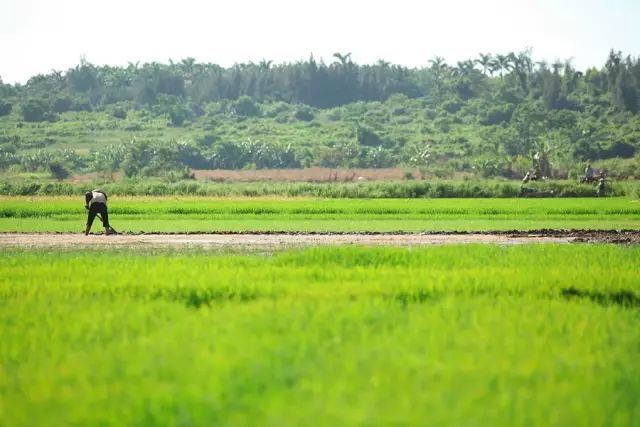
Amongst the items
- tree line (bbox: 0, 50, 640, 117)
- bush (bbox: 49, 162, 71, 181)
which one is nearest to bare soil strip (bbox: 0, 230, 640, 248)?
bush (bbox: 49, 162, 71, 181)

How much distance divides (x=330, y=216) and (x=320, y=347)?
2929 cm

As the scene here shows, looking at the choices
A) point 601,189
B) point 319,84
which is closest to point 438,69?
point 319,84

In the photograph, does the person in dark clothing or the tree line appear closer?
the person in dark clothing

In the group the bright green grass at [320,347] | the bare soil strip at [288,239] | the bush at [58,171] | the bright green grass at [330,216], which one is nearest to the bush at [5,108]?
the bush at [58,171]

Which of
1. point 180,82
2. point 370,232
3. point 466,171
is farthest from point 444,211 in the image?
point 180,82

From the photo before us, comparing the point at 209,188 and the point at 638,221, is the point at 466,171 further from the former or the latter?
the point at 638,221

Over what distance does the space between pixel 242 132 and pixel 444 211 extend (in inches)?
4042

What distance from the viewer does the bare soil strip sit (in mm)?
24766

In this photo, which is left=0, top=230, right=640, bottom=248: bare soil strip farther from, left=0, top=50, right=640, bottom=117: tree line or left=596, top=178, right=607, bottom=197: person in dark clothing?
left=0, top=50, right=640, bottom=117: tree line

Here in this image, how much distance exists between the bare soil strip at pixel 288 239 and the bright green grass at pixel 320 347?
9.50 metres

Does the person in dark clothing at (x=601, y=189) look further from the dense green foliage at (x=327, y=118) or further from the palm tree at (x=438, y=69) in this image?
the palm tree at (x=438, y=69)

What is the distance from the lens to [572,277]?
47.0ft

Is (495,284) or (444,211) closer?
(495,284)

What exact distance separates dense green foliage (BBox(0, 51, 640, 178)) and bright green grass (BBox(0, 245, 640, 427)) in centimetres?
7132
